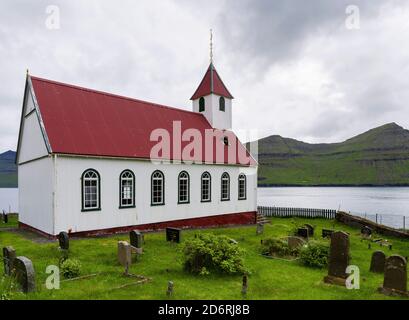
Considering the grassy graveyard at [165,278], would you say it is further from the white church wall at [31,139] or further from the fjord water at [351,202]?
the fjord water at [351,202]

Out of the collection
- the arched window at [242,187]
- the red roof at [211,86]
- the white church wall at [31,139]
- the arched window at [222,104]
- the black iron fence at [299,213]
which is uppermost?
the red roof at [211,86]

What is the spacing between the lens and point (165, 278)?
9.91 m

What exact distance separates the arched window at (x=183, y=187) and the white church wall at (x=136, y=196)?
288mm

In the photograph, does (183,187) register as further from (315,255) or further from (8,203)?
(8,203)

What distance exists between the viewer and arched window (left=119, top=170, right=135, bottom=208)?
59.1 ft

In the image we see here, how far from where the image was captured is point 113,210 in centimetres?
1758

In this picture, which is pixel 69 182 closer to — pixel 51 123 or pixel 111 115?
pixel 51 123

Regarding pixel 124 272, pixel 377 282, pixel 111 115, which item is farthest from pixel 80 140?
pixel 377 282

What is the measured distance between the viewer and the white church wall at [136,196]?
15.8m

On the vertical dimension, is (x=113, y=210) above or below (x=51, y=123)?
below

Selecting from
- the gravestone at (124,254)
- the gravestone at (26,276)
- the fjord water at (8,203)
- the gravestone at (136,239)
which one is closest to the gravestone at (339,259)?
the gravestone at (124,254)

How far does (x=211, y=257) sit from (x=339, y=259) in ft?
14.1

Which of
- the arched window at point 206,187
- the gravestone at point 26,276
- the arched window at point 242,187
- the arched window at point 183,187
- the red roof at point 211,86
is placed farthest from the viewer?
the red roof at point 211,86

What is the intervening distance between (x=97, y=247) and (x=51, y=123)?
7.43 meters
